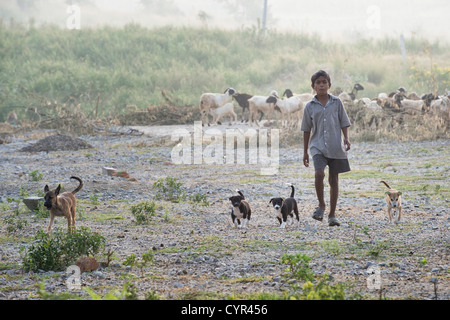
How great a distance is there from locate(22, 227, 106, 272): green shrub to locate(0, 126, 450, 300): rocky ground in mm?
117

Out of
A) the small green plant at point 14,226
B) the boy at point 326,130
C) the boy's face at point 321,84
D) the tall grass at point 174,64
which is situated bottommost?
the small green plant at point 14,226

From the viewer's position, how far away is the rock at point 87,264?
5.20m

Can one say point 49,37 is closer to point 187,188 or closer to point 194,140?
point 194,140

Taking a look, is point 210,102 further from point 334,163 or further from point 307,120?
point 334,163

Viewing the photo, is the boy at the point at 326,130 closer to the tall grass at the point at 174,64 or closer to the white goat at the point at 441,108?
the white goat at the point at 441,108

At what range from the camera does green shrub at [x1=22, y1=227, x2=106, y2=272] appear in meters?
5.26

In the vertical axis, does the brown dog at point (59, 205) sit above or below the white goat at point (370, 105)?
below

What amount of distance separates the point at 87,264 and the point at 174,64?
2376 centimetres

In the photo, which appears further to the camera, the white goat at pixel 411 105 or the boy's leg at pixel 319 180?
the white goat at pixel 411 105

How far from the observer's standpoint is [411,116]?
1697cm

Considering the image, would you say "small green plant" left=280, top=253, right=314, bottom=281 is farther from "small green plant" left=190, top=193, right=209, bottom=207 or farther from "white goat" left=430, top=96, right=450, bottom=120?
"white goat" left=430, top=96, right=450, bottom=120

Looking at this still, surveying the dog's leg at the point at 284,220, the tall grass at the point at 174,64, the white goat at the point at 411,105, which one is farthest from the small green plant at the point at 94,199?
the tall grass at the point at 174,64

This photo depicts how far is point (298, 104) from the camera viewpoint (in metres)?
18.4

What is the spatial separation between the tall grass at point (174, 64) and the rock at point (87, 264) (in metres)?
16.6
